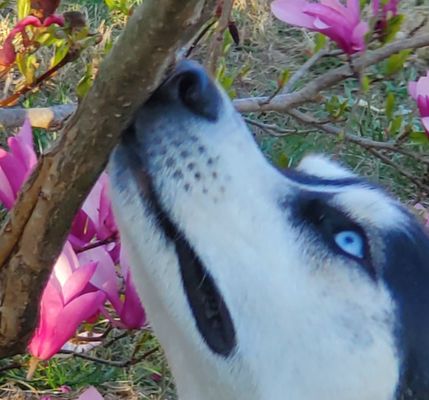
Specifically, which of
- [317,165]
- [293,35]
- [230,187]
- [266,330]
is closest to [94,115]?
[230,187]

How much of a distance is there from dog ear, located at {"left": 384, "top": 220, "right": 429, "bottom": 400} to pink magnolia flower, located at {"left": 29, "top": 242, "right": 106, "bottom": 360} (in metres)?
0.46

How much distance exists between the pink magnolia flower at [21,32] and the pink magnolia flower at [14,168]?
15.9 inches

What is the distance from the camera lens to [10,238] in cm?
157

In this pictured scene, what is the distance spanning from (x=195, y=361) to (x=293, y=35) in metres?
3.77

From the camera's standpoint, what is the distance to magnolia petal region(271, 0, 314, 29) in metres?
2.03

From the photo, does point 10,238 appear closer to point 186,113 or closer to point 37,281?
Result: point 37,281

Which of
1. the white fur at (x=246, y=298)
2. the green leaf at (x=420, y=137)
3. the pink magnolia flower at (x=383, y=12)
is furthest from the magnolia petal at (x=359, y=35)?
the white fur at (x=246, y=298)

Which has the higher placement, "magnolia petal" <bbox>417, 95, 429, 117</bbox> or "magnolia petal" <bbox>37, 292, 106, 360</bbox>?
"magnolia petal" <bbox>37, 292, 106, 360</bbox>

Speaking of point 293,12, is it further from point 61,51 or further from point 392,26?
point 61,51

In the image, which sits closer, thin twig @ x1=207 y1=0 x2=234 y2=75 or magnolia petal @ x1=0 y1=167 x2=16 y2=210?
magnolia petal @ x1=0 y1=167 x2=16 y2=210

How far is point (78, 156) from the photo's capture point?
140 centimetres

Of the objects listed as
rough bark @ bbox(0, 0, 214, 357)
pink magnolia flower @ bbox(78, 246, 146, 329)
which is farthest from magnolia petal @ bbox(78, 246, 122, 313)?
rough bark @ bbox(0, 0, 214, 357)

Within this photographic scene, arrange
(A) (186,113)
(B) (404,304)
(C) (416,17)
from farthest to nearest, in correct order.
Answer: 1. (C) (416,17)
2. (B) (404,304)
3. (A) (186,113)

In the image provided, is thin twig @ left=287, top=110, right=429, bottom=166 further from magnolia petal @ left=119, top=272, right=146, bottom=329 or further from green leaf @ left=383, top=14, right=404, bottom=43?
magnolia petal @ left=119, top=272, right=146, bottom=329
